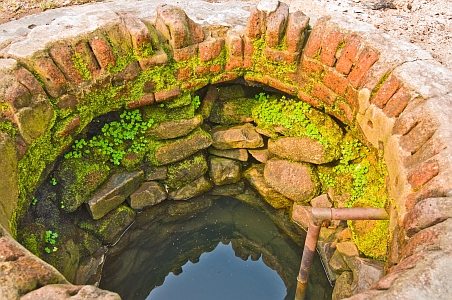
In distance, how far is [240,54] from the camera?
10.5 ft

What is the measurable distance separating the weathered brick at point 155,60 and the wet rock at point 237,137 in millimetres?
1055

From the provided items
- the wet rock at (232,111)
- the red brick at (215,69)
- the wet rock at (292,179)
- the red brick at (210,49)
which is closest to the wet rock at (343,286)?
Answer: the wet rock at (292,179)

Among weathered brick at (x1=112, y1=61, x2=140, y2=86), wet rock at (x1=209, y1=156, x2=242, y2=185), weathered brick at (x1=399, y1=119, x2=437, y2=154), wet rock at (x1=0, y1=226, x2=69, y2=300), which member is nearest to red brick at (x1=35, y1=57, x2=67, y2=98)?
weathered brick at (x1=112, y1=61, x2=140, y2=86)

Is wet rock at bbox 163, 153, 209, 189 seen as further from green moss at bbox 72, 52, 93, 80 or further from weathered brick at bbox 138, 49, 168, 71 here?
green moss at bbox 72, 52, 93, 80

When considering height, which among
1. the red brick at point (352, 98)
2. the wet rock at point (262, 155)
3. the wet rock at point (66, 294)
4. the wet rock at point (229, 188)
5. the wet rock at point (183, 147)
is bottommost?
the wet rock at point (229, 188)

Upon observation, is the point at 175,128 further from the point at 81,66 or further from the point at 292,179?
the point at 292,179

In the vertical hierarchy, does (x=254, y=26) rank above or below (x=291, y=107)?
above

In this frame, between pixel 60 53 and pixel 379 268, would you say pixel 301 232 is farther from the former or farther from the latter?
pixel 60 53

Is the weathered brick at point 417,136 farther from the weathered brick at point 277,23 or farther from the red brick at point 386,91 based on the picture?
the weathered brick at point 277,23

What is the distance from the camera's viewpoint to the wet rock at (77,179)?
10.5 feet

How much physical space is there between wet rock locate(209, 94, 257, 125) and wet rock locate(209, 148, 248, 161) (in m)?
0.28

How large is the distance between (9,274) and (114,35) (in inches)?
69.5

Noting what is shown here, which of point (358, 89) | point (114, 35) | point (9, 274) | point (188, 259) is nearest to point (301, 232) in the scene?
point (188, 259)

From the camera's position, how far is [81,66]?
2771mm
